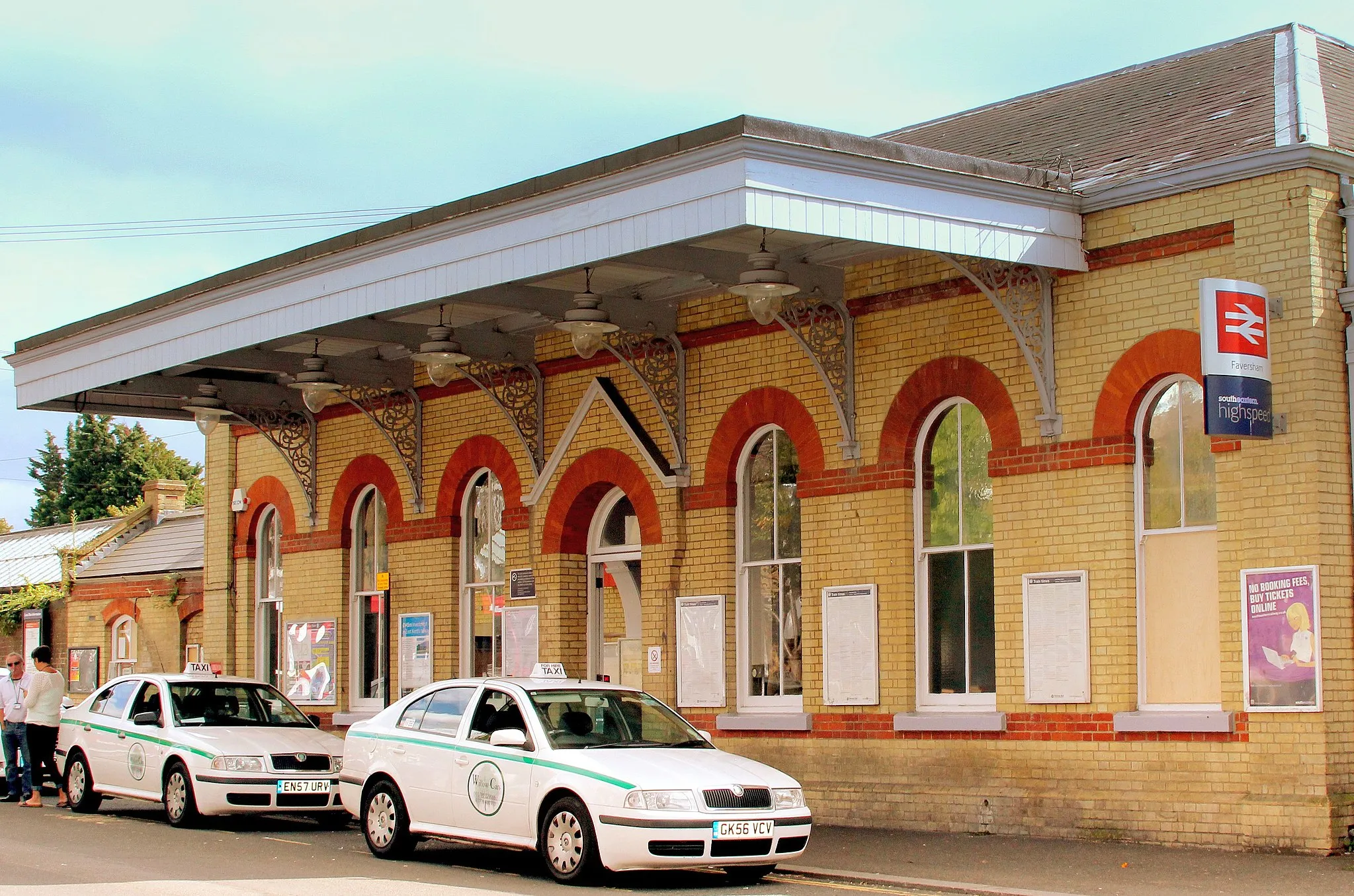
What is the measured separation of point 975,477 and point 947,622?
1.39m

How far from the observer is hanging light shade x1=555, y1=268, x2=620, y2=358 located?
1606 cm

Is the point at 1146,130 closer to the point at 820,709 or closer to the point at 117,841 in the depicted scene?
the point at 820,709

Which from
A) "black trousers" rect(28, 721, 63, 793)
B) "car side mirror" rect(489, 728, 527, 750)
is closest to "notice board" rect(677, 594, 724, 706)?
"car side mirror" rect(489, 728, 527, 750)

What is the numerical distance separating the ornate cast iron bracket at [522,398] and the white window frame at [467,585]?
4.11 feet

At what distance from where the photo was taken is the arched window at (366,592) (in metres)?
23.5

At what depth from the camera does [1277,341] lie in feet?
43.6

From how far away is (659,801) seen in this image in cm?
1151

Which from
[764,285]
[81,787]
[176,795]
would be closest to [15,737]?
[81,787]

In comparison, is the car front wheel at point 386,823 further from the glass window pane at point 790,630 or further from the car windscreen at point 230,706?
the glass window pane at point 790,630

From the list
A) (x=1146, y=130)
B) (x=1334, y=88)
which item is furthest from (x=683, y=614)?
(x=1334, y=88)

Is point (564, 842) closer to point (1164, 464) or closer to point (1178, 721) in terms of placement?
point (1178, 721)

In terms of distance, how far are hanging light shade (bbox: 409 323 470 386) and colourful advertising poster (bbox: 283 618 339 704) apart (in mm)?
6700

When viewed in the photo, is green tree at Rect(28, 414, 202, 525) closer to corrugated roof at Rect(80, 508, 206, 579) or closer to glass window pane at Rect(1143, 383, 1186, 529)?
corrugated roof at Rect(80, 508, 206, 579)

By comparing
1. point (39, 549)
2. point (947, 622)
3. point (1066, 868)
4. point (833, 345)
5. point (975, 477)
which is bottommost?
point (1066, 868)
